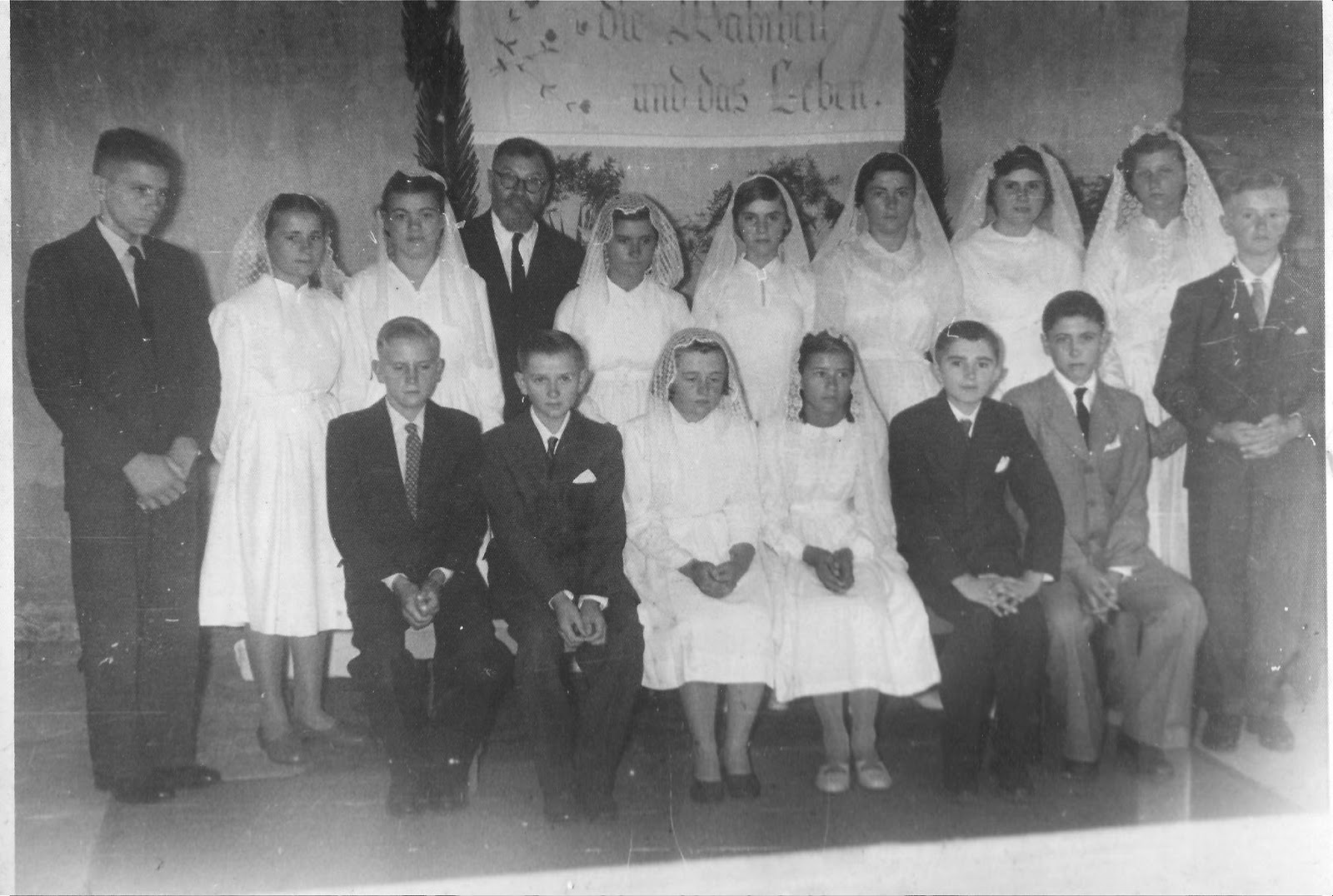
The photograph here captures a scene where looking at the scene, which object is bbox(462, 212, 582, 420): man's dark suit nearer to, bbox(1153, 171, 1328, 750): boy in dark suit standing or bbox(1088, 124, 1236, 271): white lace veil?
bbox(1088, 124, 1236, 271): white lace veil

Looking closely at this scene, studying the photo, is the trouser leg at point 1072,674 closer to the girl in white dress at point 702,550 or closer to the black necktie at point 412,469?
the girl in white dress at point 702,550

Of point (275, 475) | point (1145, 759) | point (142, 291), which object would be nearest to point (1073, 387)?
point (1145, 759)

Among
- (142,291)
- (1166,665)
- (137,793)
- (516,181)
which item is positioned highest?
(516,181)

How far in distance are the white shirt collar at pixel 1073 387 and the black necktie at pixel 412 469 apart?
1.88m

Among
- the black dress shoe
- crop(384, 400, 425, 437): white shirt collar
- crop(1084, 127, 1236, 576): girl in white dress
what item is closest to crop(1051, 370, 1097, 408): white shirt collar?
crop(1084, 127, 1236, 576): girl in white dress

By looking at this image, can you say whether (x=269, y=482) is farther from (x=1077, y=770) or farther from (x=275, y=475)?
(x=1077, y=770)

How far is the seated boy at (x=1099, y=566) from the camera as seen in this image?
108 inches

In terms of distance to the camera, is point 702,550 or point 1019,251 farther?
point 1019,251

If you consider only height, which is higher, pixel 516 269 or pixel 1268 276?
pixel 516 269

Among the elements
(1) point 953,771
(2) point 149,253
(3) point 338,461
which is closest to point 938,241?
(1) point 953,771

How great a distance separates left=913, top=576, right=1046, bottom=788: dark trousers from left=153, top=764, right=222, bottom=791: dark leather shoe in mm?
1979

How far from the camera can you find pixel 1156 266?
10.1 ft

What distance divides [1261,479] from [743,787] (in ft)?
5.76

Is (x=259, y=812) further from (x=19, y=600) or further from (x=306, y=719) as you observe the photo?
(x=19, y=600)
